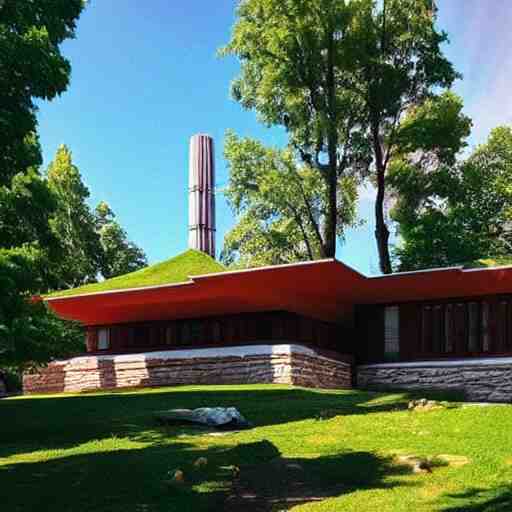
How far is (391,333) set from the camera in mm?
26906

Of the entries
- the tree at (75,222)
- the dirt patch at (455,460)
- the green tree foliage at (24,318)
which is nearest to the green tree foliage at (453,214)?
the tree at (75,222)

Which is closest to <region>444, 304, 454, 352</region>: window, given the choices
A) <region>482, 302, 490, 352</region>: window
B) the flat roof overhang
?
the flat roof overhang

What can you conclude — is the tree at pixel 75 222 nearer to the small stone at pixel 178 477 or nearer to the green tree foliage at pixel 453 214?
the green tree foliage at pixel 453 214

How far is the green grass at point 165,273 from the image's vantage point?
88.5 ft

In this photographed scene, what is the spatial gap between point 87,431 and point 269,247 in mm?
24069

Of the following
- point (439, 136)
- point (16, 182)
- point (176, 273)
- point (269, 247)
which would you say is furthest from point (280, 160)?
point (16, 182)

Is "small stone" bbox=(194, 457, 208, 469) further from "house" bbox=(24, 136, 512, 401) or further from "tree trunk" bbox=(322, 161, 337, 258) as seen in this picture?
"tree trunk" bbox=(322, 161, 337, 258)

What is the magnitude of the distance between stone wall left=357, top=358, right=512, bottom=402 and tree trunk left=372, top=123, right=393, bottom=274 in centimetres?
952

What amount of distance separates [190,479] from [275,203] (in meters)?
26.3

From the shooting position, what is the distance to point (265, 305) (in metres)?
25.1

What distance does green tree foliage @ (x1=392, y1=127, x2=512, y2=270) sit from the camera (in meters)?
37.2

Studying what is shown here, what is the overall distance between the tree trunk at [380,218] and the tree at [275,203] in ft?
9.18

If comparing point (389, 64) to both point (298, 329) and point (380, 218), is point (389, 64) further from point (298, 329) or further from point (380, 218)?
point (298, 329)

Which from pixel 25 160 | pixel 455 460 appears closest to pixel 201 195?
pixel 25 160
